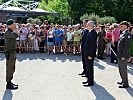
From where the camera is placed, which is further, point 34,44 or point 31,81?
point 34,44

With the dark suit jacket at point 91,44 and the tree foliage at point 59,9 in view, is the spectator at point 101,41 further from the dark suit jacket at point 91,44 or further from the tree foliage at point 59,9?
the tree foliage at point 59,9

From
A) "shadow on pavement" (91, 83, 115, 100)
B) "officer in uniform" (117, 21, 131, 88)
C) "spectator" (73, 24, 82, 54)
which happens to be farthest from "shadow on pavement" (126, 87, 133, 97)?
"spectator" (73, 24, 82, 54)

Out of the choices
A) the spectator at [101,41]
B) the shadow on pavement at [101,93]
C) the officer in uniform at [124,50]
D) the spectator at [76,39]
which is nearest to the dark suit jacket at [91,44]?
the officer in uniform at [124,50]

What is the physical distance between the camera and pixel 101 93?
925 cm

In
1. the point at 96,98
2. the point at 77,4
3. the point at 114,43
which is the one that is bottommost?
the point at 96,98

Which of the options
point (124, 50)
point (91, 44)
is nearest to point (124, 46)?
point (124, 50)

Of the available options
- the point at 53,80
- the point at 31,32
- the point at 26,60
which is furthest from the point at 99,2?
the point at 53,80

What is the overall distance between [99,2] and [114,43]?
85.0 ft

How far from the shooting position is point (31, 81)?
1074cm

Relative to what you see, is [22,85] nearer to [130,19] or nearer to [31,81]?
[31,81]

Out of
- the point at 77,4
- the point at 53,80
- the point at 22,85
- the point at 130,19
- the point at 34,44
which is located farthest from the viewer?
the point at 77,4

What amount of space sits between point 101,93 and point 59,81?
1910 mm

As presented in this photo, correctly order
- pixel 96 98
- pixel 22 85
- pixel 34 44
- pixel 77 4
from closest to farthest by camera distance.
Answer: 1. pixel 96 98
2. pixel 22 85
3. pixel 34 44
4. pixel 77 4

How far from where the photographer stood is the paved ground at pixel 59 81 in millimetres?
8922
